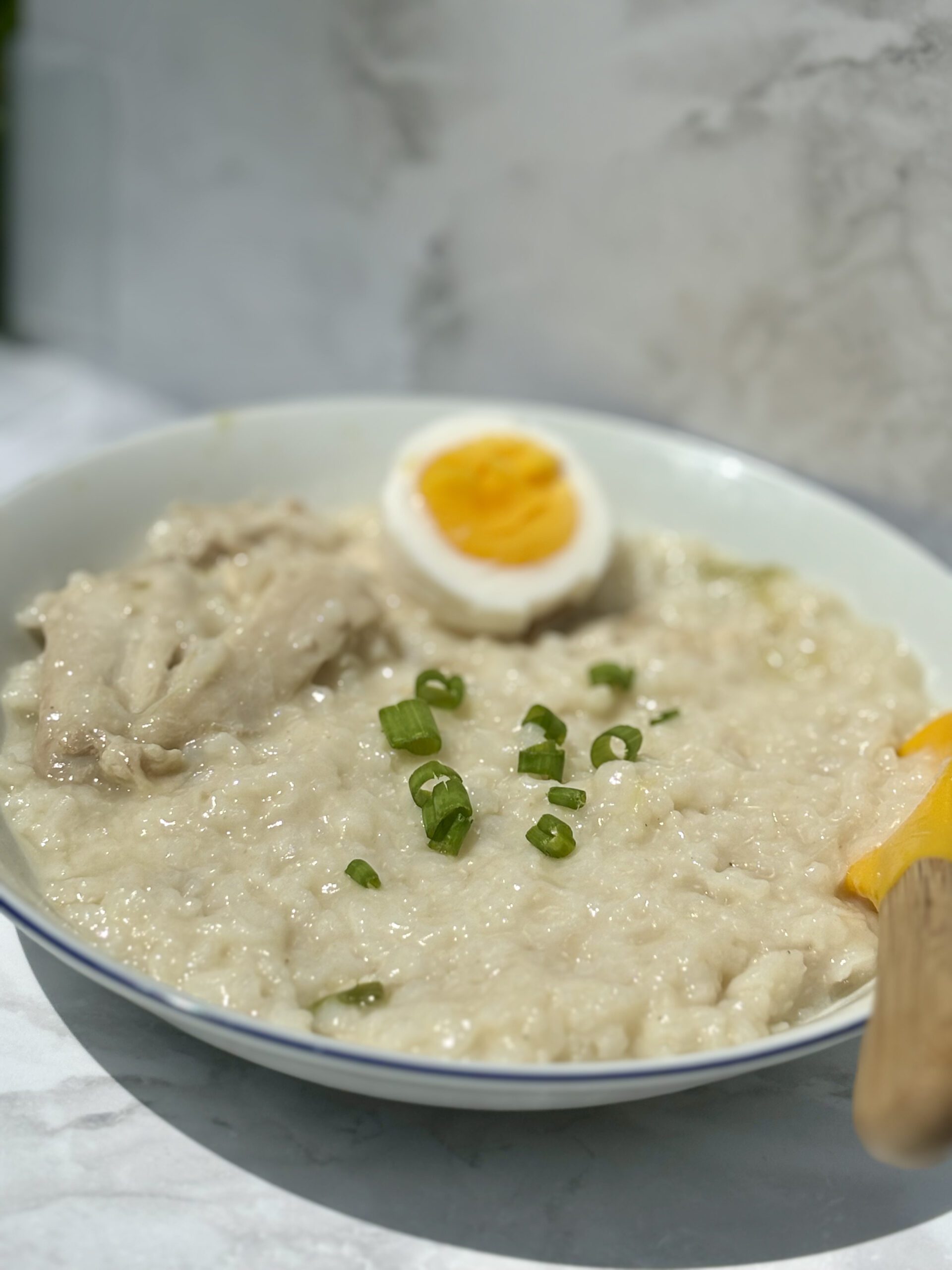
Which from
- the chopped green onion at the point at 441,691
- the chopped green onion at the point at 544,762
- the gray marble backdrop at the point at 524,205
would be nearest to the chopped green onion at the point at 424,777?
the chopped green onion at the point at 544,762

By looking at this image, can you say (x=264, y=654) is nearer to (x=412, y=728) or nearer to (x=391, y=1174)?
(x=412, y=728)

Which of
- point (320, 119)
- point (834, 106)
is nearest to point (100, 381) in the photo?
point (320, 119)

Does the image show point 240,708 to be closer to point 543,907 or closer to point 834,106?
point 543,907

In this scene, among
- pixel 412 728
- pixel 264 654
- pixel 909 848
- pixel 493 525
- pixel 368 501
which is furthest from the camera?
pixel 368 501

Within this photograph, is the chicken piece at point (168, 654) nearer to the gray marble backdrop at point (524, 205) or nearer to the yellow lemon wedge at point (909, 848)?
the yellow lemon wedge at point (909, 848)

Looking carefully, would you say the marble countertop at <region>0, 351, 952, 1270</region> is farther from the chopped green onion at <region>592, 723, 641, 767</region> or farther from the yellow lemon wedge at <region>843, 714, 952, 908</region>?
the chopped green onion at <region>592, 723, 641, 767</region>

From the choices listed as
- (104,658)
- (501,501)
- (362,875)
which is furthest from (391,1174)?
(501,501)
